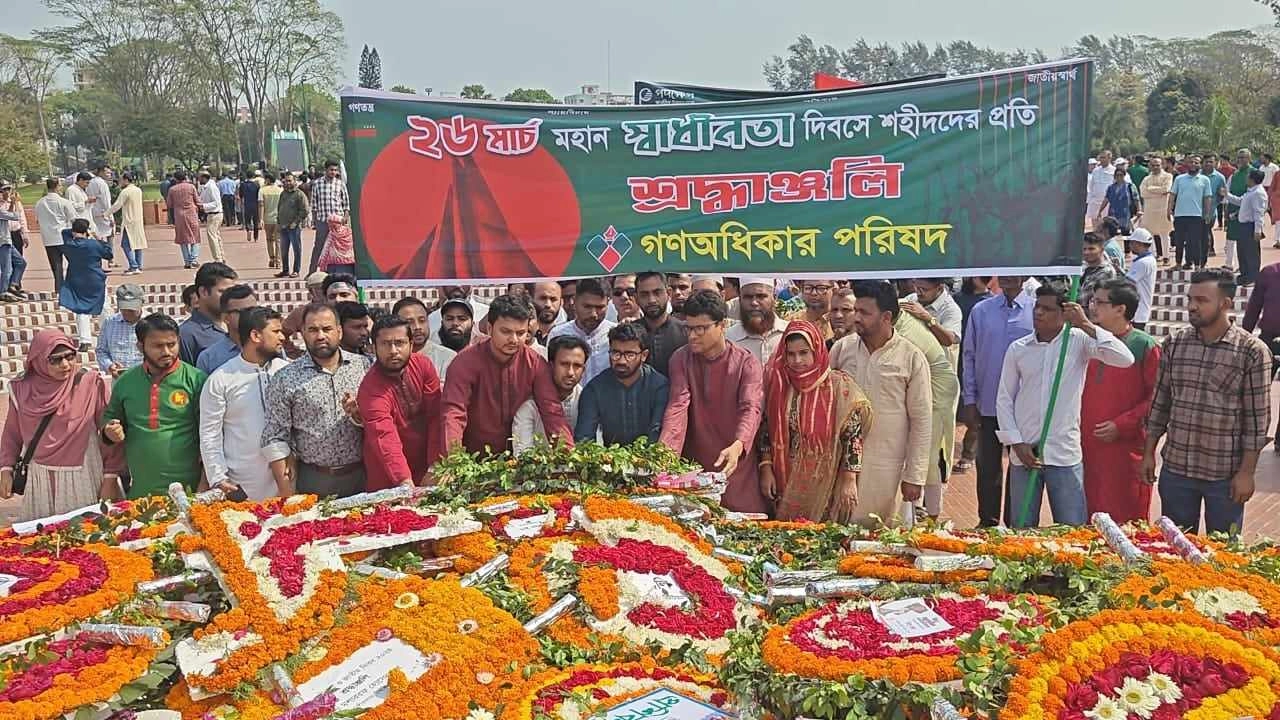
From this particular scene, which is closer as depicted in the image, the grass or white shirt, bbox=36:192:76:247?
white shirt, bbox=36:192:76:247

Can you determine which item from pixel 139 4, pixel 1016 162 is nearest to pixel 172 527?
pixel 1016 162

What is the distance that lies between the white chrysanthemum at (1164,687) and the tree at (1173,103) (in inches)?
1688

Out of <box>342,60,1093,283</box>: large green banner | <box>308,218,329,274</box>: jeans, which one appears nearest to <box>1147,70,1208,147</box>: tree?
<box>308,218,329,274</box>: jeans

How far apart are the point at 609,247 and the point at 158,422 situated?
96.0 inches

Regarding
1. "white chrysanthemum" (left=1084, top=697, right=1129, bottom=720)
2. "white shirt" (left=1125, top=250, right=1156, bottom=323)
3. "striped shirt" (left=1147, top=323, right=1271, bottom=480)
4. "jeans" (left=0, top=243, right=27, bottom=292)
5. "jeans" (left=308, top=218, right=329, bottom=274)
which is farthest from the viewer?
"jeans" (left=308, top=218, right=329, bottom=274)

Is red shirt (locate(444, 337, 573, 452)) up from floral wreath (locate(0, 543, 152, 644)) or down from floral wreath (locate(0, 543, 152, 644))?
up

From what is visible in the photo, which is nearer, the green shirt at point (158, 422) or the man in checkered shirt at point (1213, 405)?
the man in checkered shirt at point (1213, 405)

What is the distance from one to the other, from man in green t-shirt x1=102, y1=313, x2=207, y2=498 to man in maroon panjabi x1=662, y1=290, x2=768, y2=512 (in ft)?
7.79

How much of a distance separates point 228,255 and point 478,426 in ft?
60.5

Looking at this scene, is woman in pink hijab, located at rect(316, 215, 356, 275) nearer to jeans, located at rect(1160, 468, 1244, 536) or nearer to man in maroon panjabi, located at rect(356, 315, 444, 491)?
man in maroon panjabi, located at rect(356, 315, 444, 491)

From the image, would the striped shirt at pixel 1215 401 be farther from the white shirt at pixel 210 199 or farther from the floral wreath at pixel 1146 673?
the white shirt at pixel 210 199

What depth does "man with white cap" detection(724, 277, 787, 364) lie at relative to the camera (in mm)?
6000

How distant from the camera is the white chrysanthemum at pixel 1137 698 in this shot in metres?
Result: 2.88

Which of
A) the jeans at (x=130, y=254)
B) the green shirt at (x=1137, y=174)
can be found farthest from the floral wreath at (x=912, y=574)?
the green shirt at (x=1137, y=174)
